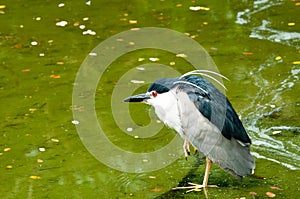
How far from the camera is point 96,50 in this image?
7582 millimetres

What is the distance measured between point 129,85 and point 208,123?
82.7 inches

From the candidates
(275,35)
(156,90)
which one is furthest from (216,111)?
(275,35)

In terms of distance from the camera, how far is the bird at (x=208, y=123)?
185 inches

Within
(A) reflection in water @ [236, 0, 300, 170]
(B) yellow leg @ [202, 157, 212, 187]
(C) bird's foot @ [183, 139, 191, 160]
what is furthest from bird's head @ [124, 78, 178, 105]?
(A) reflection in water @ [236, 0, 300, 170]

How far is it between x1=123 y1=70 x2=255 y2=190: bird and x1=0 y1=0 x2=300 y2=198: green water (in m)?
0.28

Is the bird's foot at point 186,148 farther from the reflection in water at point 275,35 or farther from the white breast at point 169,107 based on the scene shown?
the reflection in water at point 275,35

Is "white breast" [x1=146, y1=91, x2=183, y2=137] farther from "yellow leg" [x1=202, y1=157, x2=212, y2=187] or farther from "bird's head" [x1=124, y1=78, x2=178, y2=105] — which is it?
"yellow leg" [x1=202, y1=157, x2=212, y2=187]

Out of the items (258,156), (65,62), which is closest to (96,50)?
(65,62)

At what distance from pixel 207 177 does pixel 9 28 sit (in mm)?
4370

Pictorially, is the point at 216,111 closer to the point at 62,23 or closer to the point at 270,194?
the point at 270,194

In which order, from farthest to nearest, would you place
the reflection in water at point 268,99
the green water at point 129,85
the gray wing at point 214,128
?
the reflection in water at point 268,99
the green water at point 129,85
the gray wing at point 214,128

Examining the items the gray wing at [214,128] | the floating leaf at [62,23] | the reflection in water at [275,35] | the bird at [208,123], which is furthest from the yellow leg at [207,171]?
the floating leaf at [62,23]

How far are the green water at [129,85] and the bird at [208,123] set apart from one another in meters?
0.28

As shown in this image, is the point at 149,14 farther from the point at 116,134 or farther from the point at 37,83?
the point at 116,134
